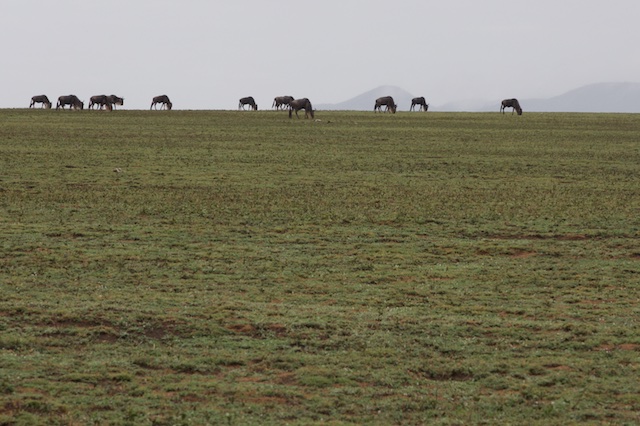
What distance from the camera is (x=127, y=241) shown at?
1580 centimetres

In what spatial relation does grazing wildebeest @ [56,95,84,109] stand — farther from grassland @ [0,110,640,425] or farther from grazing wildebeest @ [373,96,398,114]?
grassland @ [0,110,640,425]

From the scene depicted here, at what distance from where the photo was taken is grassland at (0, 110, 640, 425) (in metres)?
8.36

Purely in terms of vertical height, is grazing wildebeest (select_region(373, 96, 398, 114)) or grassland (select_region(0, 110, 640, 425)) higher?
grazing wildebeest (select_region(373, 96, 398, 114))

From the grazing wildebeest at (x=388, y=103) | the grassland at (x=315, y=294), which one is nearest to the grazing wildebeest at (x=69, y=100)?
the grazing wildebeest at (x=388, y=103)

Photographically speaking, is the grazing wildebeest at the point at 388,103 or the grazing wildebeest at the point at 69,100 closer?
the grazing wildebeest at the point at 69,100

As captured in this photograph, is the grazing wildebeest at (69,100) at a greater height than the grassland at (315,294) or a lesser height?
greater

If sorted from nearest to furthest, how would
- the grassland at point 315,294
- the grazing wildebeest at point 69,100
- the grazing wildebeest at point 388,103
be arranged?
1. the grassland at point 315,294
2. the grazing wildebeest at point 69,100
3. the grazing wildebeest at point 388,103

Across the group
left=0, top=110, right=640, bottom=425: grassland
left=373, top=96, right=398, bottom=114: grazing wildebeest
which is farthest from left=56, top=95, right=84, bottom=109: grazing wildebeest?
left=0, top=110, right=640, bottom=425: grassland

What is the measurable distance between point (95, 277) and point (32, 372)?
418 cm

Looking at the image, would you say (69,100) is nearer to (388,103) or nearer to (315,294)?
(388,103)

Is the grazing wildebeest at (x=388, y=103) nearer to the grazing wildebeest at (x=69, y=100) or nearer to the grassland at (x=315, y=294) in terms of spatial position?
the grazing wildebeest at (x=69, y=100)

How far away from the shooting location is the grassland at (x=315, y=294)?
836cm

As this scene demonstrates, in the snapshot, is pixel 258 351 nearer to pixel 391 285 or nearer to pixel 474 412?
pixel 474 412

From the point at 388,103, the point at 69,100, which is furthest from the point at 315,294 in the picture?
the point at 69,100
